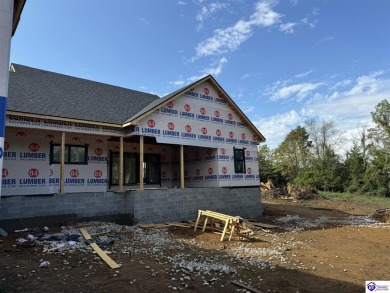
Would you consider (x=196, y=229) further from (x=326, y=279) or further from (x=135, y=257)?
(x=326, y=279)

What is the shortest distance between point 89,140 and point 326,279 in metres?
11.3

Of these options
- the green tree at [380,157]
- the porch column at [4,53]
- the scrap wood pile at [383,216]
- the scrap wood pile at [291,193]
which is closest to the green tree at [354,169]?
the green tree at [380,157]

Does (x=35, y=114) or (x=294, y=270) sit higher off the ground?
(x=35, y=114)

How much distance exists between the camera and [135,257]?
7664 millimetres

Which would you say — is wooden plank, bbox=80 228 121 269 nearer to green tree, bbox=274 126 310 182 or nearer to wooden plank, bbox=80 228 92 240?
wooden plank, bbox=80 228 92 240

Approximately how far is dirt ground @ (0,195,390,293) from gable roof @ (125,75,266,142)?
4.86m

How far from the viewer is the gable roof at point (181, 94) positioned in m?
13.5

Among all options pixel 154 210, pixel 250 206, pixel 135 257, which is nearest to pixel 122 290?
pixel 135 257

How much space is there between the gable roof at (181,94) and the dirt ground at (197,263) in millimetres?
4857

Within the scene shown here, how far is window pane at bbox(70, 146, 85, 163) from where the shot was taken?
13.6 metres

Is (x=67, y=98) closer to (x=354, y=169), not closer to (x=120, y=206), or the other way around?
(x=120, y=206)

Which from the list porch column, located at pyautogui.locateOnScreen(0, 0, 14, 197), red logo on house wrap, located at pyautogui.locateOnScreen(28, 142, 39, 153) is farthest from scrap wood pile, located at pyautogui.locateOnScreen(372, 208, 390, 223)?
porch column, located at pyautogui.locateOnScreen(0, 0, 14, 197)

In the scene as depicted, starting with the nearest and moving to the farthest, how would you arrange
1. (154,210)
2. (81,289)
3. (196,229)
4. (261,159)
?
(81,289)
(196,229)
(154,210)
(261,159)

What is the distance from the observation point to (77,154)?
13.8 m
